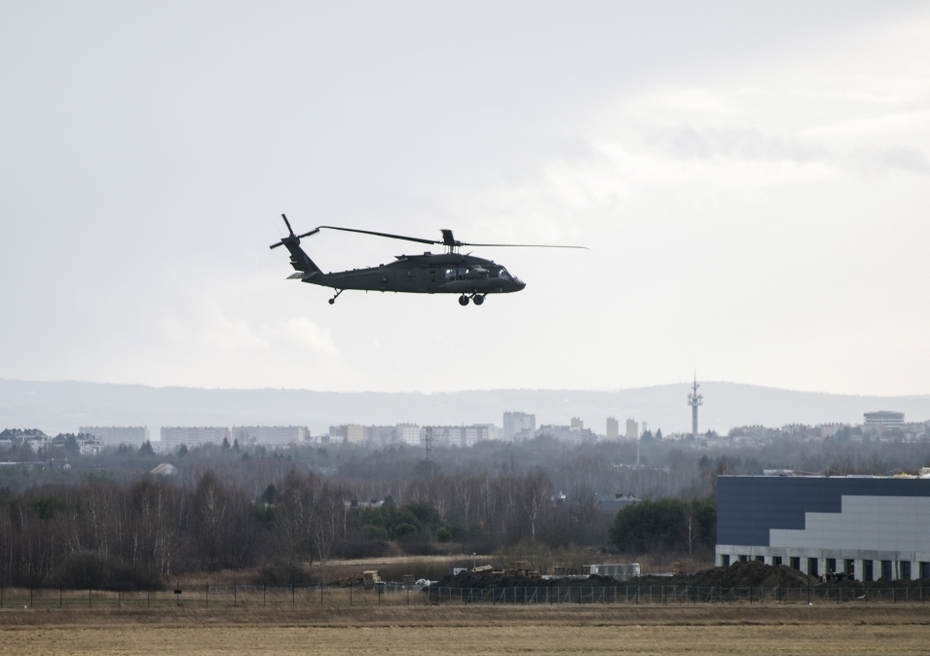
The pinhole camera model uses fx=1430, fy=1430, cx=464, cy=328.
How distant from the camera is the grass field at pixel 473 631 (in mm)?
51562

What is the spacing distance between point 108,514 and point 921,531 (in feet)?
202

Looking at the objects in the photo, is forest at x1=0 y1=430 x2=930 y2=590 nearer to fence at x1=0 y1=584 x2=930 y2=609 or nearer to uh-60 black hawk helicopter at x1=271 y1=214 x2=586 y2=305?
fence at x1=0 y1=584 x2=930 y2=609

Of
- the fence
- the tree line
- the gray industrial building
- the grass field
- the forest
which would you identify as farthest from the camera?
the forest

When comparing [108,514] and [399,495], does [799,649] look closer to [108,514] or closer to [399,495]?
[108,514]

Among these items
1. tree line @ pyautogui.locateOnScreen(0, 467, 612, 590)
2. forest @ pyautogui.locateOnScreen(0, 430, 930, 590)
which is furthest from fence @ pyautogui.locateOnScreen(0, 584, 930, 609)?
tree line @ pyautogui.locateOnScreen(0, 467, 612, 590)

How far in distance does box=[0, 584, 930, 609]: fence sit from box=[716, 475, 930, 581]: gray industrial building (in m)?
11.6

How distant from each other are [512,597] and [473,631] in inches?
647

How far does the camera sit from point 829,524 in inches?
3519

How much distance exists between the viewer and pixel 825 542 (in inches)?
3516

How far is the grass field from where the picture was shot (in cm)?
5156

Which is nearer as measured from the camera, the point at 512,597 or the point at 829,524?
the point at 512,597

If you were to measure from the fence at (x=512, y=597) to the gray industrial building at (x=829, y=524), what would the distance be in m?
11.6

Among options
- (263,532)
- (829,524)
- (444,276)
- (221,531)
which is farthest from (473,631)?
(263,532)

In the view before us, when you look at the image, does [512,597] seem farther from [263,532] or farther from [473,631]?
[263,532]
